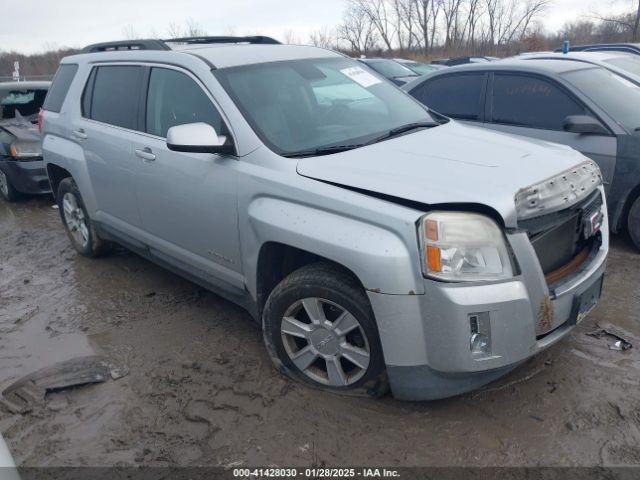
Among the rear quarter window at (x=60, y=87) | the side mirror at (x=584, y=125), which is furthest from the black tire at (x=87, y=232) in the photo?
the side mirror at (x=584, y=125)

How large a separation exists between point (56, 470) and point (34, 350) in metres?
1.37

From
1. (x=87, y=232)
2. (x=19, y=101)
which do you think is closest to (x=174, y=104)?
(x=87, y=232)

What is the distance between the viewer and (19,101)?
8.25 metres

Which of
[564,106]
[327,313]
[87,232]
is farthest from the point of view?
[87,232]

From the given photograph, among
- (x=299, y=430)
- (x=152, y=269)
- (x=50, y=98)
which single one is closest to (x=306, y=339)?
(x=299, y=430)

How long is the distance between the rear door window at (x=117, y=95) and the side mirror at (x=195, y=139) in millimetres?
1088

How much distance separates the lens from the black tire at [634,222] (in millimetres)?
4520

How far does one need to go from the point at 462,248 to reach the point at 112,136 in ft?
9.59

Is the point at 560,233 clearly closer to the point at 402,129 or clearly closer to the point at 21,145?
the point at 402,129

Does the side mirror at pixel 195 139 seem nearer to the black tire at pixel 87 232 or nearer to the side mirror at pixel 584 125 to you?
the black tire at pixel 87 232

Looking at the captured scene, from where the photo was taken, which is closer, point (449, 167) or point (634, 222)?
point (449, 167)

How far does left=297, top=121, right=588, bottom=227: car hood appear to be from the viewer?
246 centimetres

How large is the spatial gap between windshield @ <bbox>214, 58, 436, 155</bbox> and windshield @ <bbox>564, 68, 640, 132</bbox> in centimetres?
190

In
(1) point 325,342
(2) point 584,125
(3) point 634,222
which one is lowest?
(3) point 634,222
